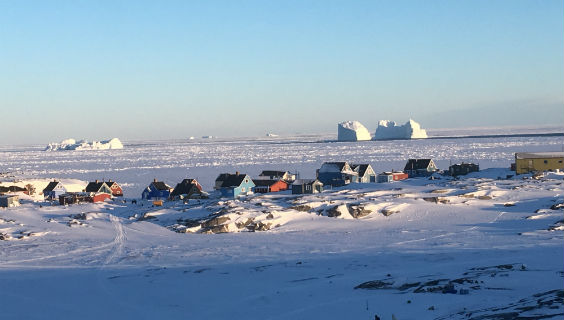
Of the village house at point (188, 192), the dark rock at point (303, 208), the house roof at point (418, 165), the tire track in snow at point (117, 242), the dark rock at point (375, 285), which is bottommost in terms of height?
the tire track in snow at point (117, 242)

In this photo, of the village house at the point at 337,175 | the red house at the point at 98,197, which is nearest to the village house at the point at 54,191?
the red house at the point at 98,197

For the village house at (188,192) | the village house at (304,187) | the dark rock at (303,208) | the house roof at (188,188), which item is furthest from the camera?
the house roof at (188,188)

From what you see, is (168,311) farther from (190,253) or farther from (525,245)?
(525,245)

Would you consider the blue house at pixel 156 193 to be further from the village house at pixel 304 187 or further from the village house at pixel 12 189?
the village house at pixel 12 189

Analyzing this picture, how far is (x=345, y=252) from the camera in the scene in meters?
32.1

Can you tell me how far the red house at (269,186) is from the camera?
2356 inches

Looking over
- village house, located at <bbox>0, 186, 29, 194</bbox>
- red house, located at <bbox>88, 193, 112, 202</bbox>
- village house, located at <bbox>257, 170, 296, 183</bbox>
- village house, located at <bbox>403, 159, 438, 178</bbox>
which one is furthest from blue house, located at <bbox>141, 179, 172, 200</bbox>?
village house, located at <bbox>403, 159, 438, 178</bbox>

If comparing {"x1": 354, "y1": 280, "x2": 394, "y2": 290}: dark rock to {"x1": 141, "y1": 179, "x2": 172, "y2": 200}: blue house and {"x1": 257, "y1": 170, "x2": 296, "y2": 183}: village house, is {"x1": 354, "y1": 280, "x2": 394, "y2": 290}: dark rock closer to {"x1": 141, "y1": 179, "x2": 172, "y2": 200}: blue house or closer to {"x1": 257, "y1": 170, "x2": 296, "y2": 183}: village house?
{"x1": 141, "y1": 179, "x2": 172, "y2": 200}: blue house

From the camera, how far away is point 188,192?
58.0 m

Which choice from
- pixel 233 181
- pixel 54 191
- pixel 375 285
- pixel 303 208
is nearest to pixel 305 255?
pixel 375 285

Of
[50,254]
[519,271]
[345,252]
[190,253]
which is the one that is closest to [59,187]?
[50,254]

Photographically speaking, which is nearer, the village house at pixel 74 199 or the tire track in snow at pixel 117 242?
the tire track in snow at pixel 117 242

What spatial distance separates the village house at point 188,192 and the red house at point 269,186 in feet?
18.3

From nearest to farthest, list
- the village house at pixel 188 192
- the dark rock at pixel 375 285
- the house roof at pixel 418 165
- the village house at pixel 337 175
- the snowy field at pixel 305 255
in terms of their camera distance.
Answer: the snowy field at pixel 305 255, the dark rock at pixel 375 285, the village house at pixel 188 192, the village house at pixel 337 175, the house roof at pixel 418 165
